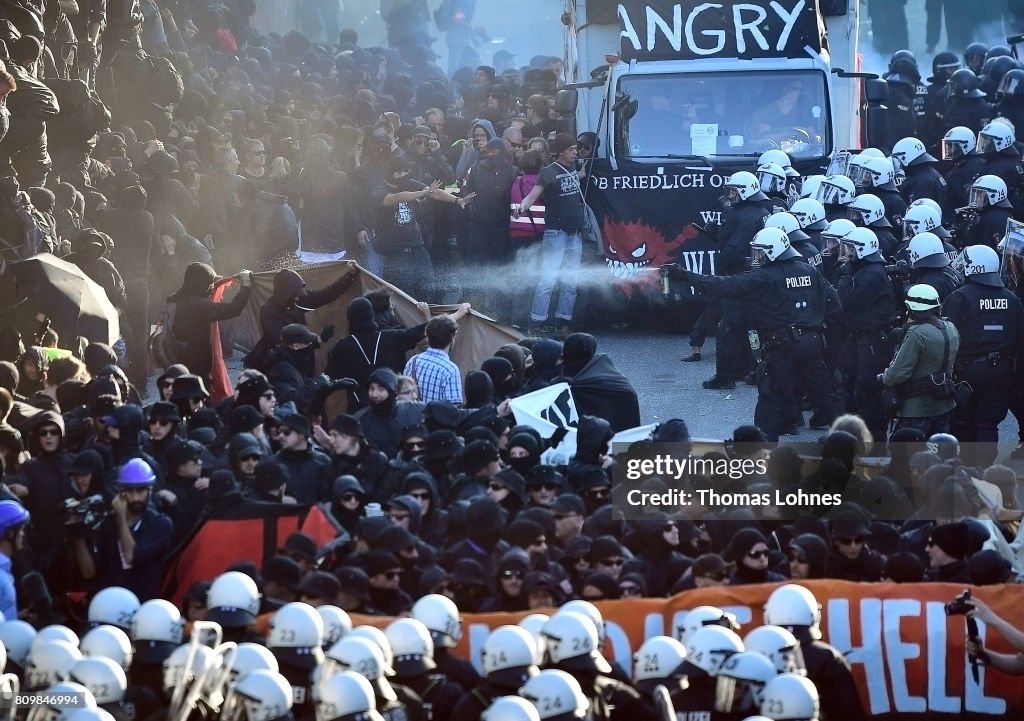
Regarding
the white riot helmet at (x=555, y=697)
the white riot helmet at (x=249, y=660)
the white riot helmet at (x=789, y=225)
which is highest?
the white riot helmet at (x=555, y=697)

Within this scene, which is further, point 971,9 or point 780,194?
point 971,9

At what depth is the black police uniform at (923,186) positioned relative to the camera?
61.4 feet

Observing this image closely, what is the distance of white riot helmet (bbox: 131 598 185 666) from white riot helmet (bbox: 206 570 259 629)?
10.7 inches

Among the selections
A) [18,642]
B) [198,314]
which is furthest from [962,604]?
[198,314]

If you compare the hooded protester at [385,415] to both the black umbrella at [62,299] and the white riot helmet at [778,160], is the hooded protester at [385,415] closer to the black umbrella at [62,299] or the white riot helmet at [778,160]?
the black umbrella at [62,299]

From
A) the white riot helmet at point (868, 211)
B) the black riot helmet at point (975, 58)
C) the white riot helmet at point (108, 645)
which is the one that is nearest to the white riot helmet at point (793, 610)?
the white riot helmet at point (108, 645)

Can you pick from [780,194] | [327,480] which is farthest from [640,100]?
[327,480]

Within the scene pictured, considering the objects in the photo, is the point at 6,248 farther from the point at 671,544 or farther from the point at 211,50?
the point at 211,50

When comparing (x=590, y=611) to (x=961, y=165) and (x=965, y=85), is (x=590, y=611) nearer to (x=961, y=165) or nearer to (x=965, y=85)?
(x=961, y=165)

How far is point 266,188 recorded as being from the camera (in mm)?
19406

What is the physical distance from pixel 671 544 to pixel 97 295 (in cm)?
578

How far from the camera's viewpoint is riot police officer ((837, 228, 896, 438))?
46.7 ft

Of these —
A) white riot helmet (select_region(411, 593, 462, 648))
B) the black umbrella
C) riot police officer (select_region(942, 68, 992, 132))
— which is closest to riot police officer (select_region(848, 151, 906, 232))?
riot police officer (select_region(942, 68, 992, 132))

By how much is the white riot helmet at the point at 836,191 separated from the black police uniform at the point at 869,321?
2.33m
